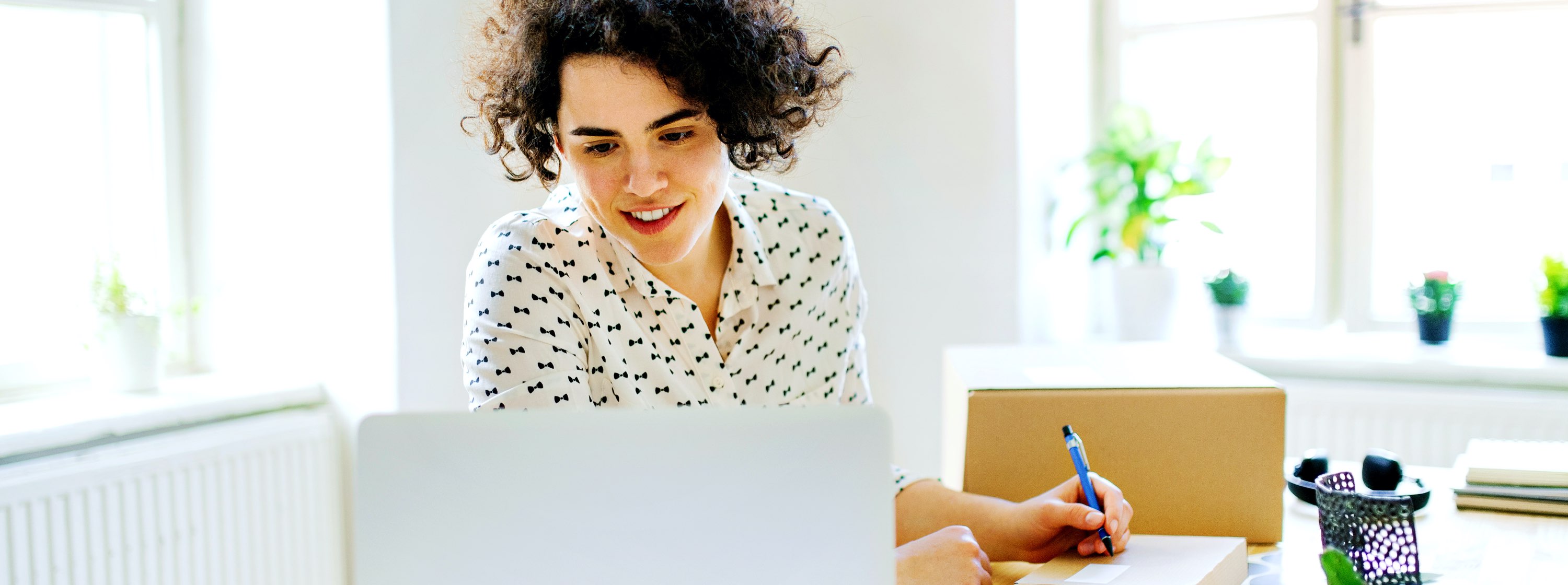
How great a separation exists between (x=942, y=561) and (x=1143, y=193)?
69.6 inches

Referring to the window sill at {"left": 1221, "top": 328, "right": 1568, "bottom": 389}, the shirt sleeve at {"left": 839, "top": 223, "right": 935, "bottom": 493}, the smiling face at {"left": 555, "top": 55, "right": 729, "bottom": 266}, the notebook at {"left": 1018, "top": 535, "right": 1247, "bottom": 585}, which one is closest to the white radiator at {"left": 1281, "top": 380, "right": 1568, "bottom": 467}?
the window sill at {"left": 1221, "top": 328, "right": 1568, "bottom": 389}

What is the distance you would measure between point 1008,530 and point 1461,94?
203cm

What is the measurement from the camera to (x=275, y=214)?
231 centimetres

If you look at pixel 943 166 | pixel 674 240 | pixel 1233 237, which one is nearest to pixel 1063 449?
pixel 674 240

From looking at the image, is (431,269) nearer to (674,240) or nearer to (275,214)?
(275,214)

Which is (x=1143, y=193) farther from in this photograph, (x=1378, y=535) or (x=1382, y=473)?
(x=1378, y=535)

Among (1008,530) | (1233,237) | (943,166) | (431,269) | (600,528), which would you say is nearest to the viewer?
(600,528)

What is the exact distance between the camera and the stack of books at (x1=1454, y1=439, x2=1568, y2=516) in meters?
1.10

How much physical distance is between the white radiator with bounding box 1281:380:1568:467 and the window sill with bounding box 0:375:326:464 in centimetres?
204

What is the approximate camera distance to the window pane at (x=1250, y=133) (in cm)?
255

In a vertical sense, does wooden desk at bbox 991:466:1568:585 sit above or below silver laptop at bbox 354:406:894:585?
below

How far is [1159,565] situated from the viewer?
2.80 feet

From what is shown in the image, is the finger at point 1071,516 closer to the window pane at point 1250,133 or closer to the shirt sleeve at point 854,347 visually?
the shirt sleeve at point 854,347

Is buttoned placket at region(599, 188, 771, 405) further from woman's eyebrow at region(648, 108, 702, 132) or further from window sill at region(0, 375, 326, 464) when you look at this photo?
window sill at region(0, 375, 326, 464)
